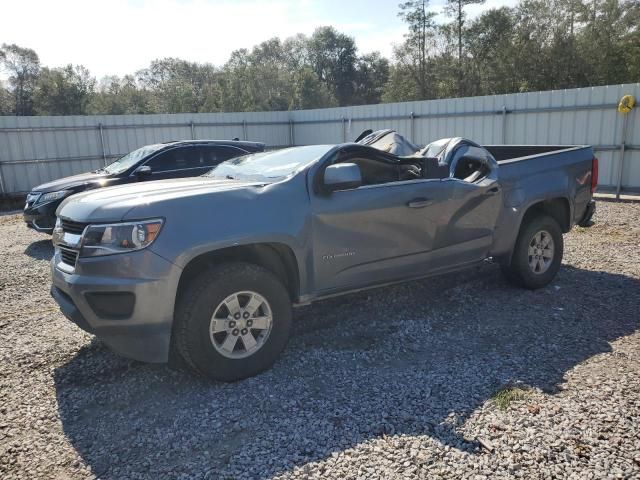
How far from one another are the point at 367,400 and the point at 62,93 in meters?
46.8

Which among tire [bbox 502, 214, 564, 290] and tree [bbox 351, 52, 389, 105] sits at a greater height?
tree [bbox 351, 52, 389, 105]

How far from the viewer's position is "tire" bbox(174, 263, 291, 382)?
3328 mm

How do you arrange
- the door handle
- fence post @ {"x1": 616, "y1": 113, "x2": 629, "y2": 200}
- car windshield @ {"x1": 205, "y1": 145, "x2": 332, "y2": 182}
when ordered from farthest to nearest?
1. fence post @ {"x1": 616, "y1": 113, "x2": 629, "y2": 200}
2. the door handle
3. car windshield @ {"x1": 205, "y1": 145, "x2": 332, "y2": 182}

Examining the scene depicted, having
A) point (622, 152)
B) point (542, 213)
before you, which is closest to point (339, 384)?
point (542, 213)

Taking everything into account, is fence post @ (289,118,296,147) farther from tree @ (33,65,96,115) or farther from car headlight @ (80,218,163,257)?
tree @ (33,65,96,115)

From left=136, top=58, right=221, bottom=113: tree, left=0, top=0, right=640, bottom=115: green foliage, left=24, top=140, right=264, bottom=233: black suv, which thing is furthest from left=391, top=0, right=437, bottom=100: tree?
left=24, top=140, right=264, bottom=233: black suv

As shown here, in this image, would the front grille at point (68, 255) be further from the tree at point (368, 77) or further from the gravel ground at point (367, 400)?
the tree at point (368, 77)

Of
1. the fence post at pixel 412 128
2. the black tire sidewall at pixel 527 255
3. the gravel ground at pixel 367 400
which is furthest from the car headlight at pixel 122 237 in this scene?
the fence post at pixel 412 128

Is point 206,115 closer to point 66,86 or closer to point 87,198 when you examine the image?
point 87,198

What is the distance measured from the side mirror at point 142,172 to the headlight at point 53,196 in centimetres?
112

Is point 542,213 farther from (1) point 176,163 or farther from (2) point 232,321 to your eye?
(1) point 176,163

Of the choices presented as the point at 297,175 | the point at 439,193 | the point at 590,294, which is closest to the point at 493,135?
the point at 590,294

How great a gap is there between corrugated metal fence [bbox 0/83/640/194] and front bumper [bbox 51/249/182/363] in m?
11.4

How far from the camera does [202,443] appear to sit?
9.52 feet
